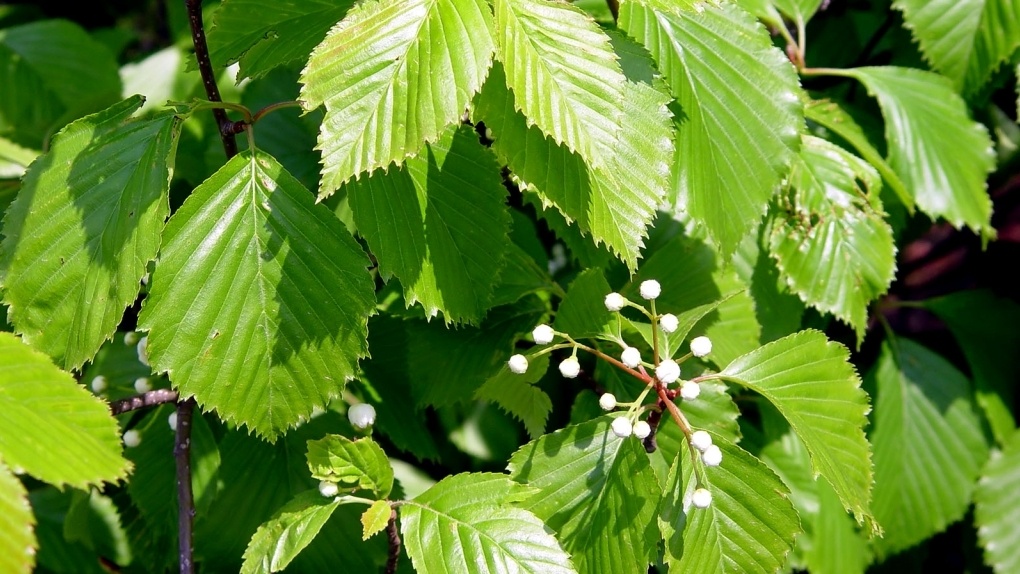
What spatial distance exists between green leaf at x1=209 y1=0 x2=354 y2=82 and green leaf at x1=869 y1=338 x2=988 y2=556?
1465 millimetres

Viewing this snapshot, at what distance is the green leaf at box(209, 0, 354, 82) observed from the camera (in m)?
1.10

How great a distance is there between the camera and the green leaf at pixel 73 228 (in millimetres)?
1027

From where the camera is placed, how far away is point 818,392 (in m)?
1.12

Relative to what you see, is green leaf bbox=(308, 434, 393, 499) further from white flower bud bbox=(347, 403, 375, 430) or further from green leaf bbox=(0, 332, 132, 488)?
green leaf bbox=(0, 332, 132, 488)

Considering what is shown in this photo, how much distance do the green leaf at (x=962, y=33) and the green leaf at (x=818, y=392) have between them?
80cm

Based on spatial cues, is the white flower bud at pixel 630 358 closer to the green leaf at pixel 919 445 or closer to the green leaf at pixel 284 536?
the green leaf at pixel 284 536

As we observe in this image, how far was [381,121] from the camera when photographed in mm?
864

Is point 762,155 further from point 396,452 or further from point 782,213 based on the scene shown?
point 396,452

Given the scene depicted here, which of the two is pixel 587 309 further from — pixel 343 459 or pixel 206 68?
pixel 206 68

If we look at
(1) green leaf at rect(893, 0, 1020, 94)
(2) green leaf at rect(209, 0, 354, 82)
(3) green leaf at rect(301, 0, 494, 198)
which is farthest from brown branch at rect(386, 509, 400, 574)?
(1) green leaf at rect(893, 0, 1020, 94)

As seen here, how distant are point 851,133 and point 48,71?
6.42 feet

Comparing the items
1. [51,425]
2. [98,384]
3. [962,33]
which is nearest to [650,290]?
[51,425]

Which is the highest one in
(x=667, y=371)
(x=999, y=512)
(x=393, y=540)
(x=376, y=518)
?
(x=667, y=371)

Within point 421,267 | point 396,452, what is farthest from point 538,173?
point 396,452
